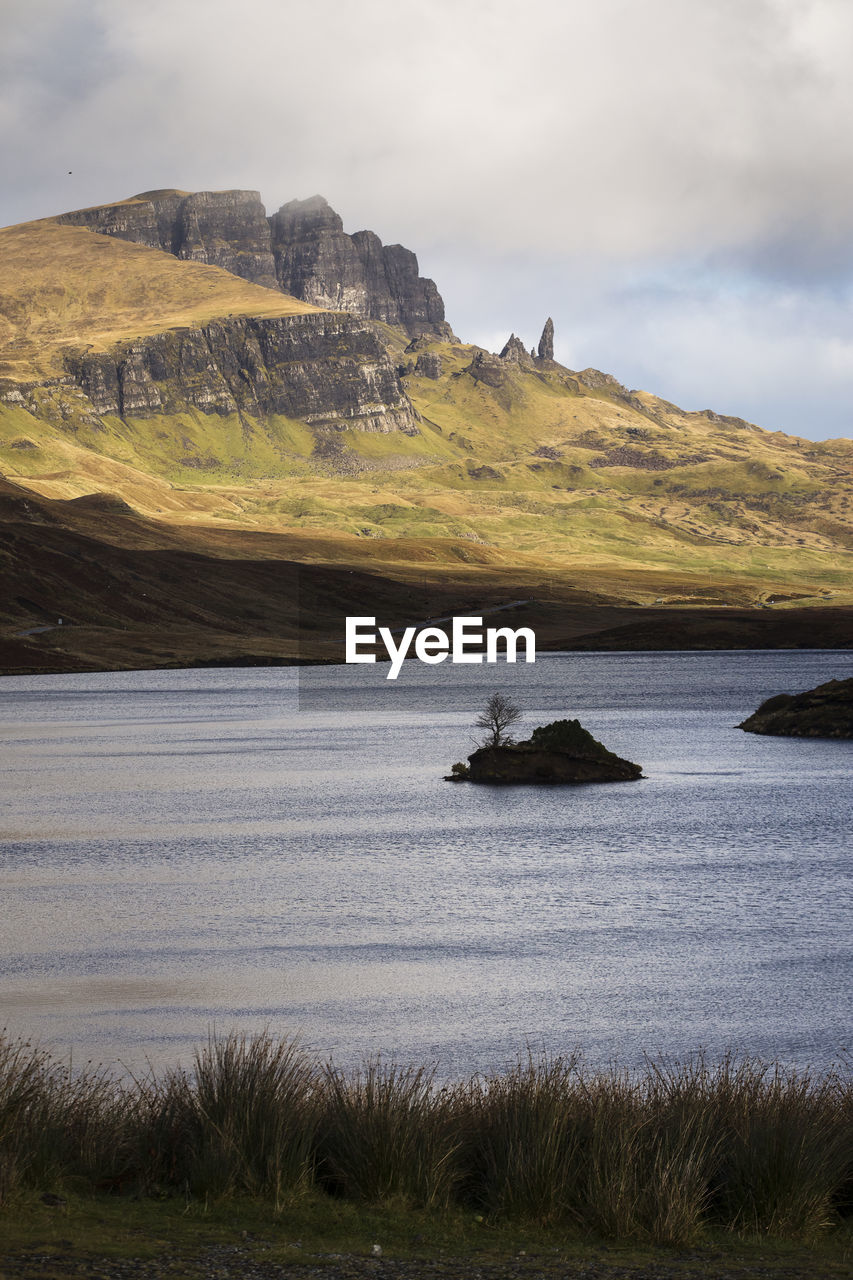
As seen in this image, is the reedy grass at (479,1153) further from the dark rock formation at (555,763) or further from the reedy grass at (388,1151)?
the dark rock formation at (555,763)

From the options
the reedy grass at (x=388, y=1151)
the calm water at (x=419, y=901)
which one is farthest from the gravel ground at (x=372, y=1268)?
the calm water at (x=419, y=901)

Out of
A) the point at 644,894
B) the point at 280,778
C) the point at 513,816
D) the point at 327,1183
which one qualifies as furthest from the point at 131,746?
the point at 327,1183

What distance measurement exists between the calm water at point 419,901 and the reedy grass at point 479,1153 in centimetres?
1057

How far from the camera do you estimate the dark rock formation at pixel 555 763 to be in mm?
80938

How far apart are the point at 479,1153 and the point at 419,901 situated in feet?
98.3

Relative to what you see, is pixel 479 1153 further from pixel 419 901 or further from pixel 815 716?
pixel 815 716

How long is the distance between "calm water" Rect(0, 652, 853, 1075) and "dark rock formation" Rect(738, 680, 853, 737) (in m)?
5.81

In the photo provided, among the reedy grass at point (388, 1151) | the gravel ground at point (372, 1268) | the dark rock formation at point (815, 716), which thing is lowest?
the gravel ground at point (372, 1268)

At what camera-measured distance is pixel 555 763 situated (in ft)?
267

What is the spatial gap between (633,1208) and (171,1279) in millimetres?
5069

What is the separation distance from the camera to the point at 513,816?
68.1m

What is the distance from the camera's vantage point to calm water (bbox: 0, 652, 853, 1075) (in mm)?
30750

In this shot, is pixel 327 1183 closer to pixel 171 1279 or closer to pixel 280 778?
pixel 171 1279

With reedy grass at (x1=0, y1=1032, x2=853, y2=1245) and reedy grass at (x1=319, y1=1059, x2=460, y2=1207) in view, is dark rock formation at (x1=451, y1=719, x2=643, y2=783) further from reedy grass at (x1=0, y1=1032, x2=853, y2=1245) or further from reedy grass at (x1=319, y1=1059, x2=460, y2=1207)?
reedy grass at (x1=319, y1=1059, x2=460, y2=1207)
